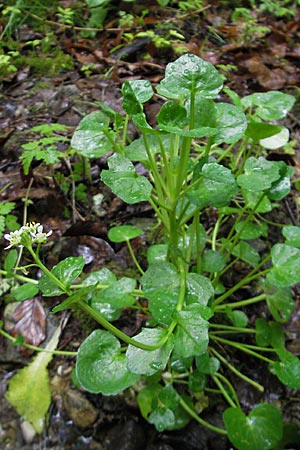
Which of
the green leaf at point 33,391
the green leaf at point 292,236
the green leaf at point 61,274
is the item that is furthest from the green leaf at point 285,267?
the green leaf at point 33,391

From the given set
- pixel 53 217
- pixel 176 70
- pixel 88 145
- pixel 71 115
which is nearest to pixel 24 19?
pixel 71 115

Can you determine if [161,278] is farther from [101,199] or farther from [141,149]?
[101,199]

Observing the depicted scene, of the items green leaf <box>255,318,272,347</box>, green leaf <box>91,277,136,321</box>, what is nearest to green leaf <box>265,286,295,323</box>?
green leaf <box>255,318,272,347</box>

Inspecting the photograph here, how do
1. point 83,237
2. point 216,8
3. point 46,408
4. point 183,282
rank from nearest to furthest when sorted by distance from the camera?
point 183,282
point 46,408
point 83,237
point 216,8

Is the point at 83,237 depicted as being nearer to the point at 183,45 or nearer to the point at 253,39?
the point at 183,45

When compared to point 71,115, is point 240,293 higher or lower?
lower

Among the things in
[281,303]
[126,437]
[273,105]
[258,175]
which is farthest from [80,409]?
[273,105]
